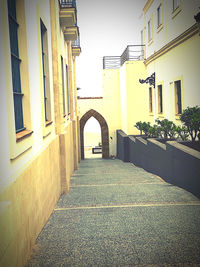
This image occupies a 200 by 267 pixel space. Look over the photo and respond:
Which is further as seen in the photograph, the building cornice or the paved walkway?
the building cornice

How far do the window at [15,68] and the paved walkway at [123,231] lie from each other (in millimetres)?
1784

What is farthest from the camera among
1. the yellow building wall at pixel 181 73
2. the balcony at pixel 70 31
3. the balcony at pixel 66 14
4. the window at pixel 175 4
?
the window at pixel 175 4

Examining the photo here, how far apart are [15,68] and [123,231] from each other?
9.67 feet

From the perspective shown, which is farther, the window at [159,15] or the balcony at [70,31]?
the window at [159,15]

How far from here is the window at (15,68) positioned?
4.31m

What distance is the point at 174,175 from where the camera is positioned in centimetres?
877

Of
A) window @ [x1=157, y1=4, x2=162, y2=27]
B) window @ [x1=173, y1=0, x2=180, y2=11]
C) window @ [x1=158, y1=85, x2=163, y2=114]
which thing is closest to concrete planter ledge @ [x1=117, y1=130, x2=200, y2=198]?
window @ [x1=158, y1=85, x2=163, y2=114]

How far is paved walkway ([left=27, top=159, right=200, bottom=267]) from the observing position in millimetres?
4043

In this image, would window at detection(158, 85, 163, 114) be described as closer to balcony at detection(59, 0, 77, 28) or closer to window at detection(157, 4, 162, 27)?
window at detection(157, 4, 162, 27)

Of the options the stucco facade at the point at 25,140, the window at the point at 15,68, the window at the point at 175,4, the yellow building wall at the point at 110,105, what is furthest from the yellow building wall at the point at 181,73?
the window at the point at 15,68

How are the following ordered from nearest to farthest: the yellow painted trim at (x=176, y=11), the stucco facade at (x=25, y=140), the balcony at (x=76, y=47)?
the stucco facade at (x=25, y=140) < the yellow painted trim at (x=176, y=11) < the balcony at (x=76, y=47)

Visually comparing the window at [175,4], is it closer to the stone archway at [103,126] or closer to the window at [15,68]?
the window at [15,68]

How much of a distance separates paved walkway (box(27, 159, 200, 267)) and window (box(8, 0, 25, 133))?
1.78m

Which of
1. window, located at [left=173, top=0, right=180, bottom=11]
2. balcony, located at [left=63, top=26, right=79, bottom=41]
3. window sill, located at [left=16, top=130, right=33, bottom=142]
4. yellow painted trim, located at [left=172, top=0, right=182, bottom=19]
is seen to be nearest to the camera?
window sill, located at [left=16, top=130, right=33, bottom=142]
